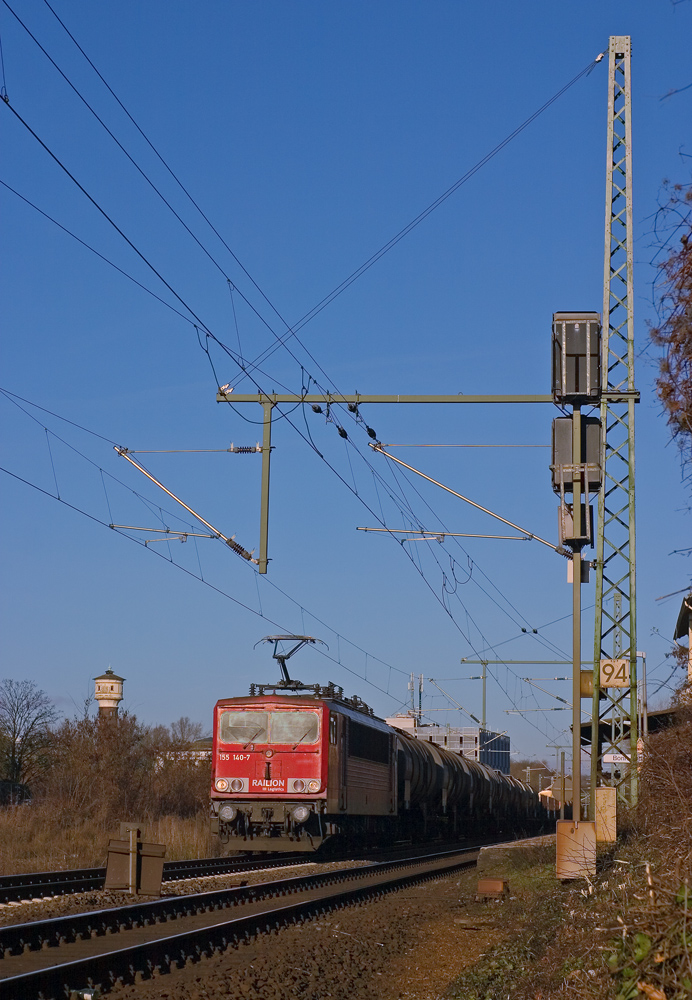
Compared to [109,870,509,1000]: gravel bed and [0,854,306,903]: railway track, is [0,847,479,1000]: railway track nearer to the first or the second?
[109,870,509,1000]: gravel bed

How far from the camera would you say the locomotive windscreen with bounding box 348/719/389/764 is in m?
24.6

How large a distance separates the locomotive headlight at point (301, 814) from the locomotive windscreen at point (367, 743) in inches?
97.0

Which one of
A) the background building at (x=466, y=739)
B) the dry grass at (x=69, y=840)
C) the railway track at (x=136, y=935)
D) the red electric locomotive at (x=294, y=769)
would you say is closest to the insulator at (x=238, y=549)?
the railway track at (x=136, y=935)

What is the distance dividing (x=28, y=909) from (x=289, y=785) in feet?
30.3

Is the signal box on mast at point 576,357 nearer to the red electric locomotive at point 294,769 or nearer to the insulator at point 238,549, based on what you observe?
the insulator at point 238,549

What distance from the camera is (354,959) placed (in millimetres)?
11320

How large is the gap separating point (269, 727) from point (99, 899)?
862 cm

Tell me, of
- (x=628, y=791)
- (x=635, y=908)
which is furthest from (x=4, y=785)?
(x=635, y=908)

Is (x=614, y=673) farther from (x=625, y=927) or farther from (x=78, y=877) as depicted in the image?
(x=625, y=927)

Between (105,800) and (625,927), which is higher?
(625,927)

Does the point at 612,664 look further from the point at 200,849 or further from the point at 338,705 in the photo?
the point at 200,849

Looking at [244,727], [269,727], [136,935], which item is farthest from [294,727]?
[136,935]

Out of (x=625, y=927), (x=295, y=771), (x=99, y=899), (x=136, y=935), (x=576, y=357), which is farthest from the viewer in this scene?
(x=295, y=771)

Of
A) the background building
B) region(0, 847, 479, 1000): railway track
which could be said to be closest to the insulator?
region(0, 847, 479, 1000): railway track
